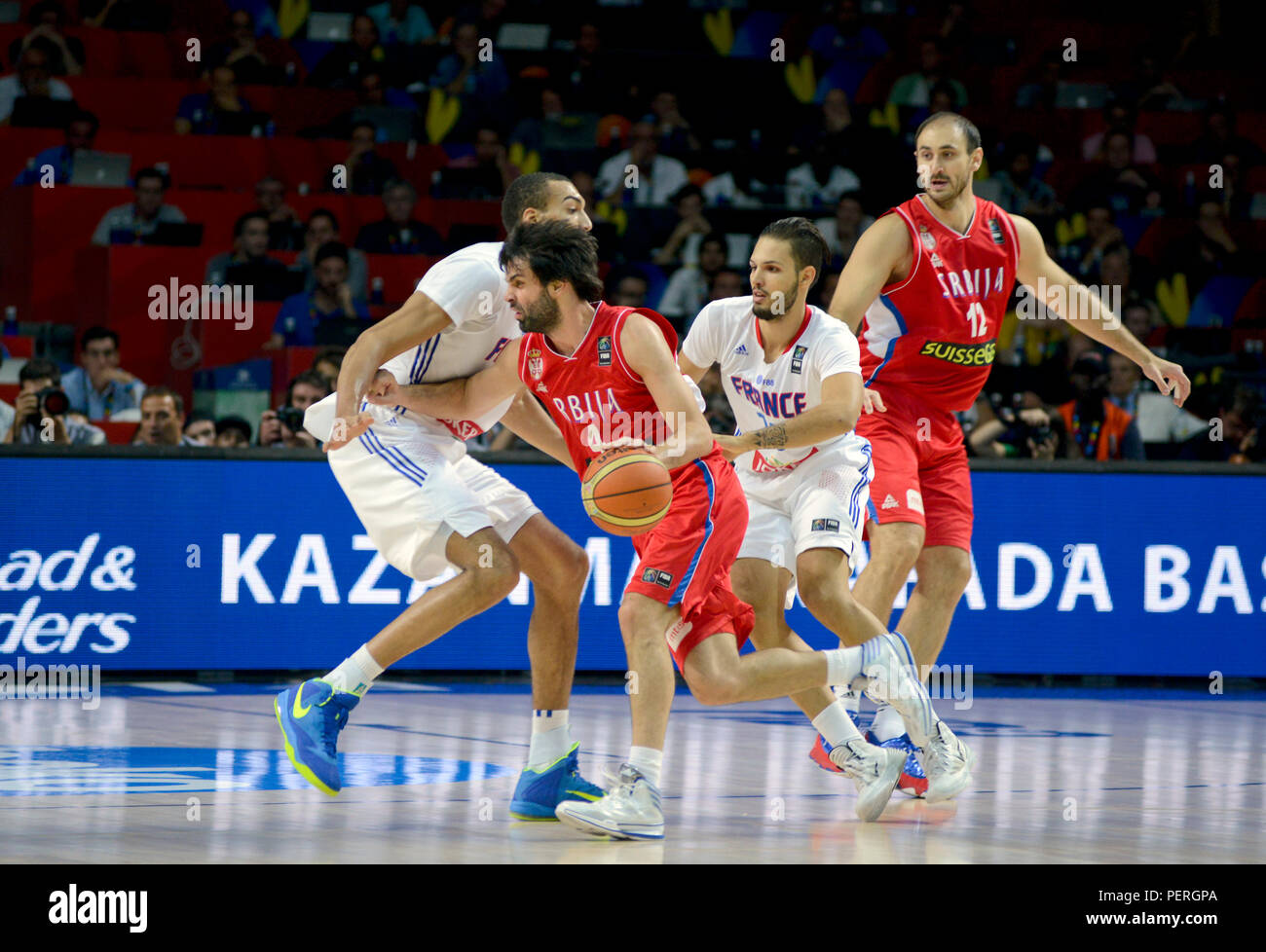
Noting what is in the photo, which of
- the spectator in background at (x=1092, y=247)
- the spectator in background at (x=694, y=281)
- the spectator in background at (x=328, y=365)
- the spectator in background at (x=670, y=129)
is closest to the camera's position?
the spectator in background at (x=328, y=365)

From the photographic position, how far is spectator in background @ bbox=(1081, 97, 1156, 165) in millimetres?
15227

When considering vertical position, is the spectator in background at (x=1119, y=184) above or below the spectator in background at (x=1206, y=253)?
above

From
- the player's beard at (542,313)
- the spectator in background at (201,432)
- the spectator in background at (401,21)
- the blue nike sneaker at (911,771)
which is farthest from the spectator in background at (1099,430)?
the spectator in background at (401,21)

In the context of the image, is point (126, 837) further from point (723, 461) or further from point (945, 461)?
point (945, 461)

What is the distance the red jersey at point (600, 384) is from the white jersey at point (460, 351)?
1.41ft

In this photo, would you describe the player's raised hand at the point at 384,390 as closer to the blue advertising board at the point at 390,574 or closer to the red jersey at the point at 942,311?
the red jersey at the point at 942,311

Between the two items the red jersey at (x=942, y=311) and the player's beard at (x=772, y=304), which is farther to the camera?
the red jersey at (x=942, y=311)

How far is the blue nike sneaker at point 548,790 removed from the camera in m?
5.26

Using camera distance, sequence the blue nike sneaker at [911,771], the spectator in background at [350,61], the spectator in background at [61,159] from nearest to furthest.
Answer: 1. the blue nike sneaker at [911,771]
2. the spectator in background at [61,159]
3. the spectator in background at [350,61]

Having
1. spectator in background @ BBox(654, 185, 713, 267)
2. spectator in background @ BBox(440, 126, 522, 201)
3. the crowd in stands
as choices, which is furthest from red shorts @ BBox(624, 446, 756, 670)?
spectator in background @ BBox(440, 126, 522, 201)

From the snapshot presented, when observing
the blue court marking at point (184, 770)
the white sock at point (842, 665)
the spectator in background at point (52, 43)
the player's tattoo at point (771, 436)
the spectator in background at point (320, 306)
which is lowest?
the blue court marking at point (184, 770)

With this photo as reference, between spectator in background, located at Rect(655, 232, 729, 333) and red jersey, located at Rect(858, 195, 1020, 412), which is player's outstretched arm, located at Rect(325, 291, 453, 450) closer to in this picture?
red jersey, located at Rect(858, 195, 1020, 412)

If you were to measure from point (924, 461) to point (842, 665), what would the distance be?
1230 mm
